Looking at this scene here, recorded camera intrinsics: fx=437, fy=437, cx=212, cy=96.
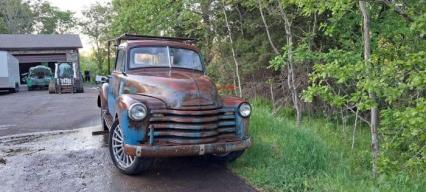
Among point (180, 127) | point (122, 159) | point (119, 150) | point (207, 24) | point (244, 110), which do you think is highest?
point (207, 24)

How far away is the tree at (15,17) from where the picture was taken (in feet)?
182

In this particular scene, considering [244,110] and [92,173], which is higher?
[244,110]

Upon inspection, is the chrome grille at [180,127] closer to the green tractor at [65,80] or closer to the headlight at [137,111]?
the headlight at [137,111]

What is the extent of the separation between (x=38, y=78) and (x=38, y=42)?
8.21 meters

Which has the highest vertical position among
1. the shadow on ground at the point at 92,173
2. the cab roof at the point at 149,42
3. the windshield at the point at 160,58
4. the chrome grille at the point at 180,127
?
the cab roof at the point at 149,42

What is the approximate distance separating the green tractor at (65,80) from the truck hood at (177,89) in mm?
24656

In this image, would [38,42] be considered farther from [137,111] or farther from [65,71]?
[137,111]

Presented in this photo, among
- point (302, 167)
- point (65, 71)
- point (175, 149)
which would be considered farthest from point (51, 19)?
point (302, 167)

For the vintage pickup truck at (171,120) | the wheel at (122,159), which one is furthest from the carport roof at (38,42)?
the vintage pickup truck at (171,120)

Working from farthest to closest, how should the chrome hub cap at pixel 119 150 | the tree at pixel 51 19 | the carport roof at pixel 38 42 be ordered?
the tree at pixel 51 19 → the carport roof at pixel 38 42 → the chrome hub cap at pixel 119 150

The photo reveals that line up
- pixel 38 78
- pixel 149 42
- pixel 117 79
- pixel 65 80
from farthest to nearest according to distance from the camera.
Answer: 1. pixel 38 78
2. pixel 65 80
3. pixel 149 42
4. pixel 117 79

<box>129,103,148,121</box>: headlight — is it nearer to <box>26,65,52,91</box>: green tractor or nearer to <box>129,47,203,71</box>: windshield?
<box>129,47,203,71</box>: windshield

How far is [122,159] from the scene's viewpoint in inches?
256

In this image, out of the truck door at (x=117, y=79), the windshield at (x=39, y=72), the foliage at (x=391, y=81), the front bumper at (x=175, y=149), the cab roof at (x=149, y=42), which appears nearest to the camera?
the foliage at (x=391, y=81)
